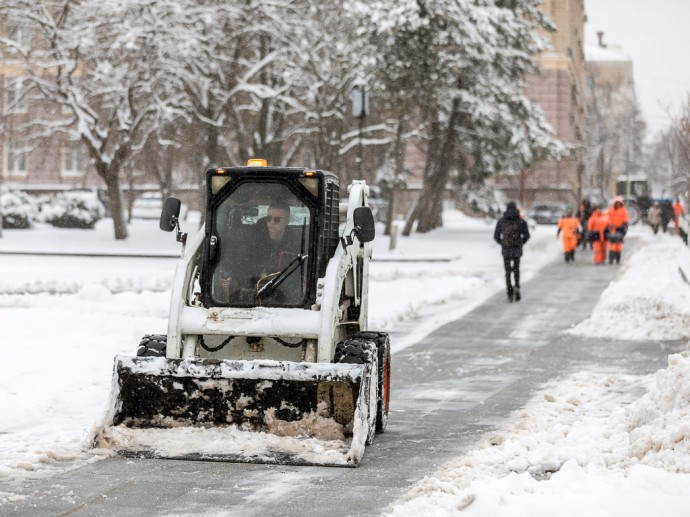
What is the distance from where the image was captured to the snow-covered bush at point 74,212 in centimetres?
4550

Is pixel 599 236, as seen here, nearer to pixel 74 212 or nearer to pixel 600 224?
pixel 600 224

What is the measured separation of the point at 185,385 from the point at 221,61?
27460 mm

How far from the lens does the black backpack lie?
74.8 ft

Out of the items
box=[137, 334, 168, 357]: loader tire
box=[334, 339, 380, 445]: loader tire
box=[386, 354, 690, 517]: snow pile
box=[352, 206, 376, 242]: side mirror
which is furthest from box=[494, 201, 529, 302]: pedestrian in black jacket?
box=[137, 334, 168, 357]: loader tire

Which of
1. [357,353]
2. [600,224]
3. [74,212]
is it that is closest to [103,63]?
[74,212]

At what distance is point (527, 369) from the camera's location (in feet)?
46.8

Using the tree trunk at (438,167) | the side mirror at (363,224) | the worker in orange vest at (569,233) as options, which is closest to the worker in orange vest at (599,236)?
the worker in orange vest at (569,233)

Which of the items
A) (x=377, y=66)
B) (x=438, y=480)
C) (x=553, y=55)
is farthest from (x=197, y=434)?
(x=553, y=55)

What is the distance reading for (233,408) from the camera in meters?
8.53

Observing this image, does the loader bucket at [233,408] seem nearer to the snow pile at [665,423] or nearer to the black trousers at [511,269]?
the snow pile at [665,423]

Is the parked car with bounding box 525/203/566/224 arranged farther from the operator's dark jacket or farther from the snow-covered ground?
the operator's dark jacket

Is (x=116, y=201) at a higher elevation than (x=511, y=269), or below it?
higher

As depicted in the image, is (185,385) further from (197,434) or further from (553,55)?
(553,55)

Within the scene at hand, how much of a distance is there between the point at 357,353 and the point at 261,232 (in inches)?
46.8
